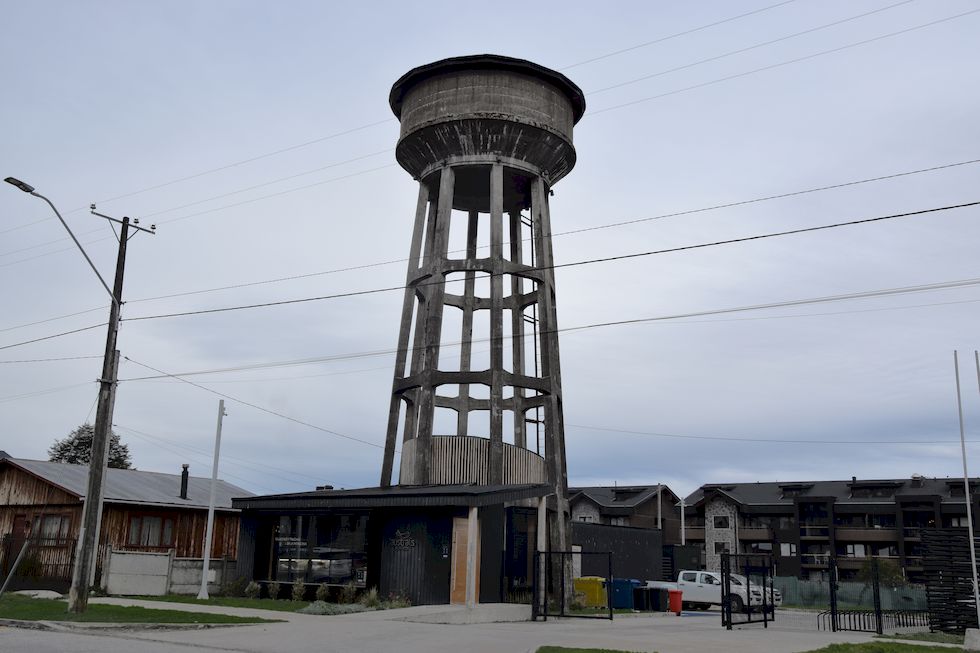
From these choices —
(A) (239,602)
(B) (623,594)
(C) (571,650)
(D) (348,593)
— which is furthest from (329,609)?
(B) (623,594)

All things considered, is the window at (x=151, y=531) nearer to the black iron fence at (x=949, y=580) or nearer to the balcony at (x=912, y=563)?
the black iron fence at (x=949, y=580)

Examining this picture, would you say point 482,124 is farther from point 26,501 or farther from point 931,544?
point 26,501

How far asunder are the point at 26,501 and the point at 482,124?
22.2 meters

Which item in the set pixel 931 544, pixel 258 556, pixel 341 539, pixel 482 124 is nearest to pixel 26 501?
pixel 258 556

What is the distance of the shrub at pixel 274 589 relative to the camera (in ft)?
91.6

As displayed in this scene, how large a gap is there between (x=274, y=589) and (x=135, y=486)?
35.7ft

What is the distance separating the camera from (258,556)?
1135 inches

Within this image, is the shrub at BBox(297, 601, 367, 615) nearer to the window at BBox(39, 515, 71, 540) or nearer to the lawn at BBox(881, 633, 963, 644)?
the lawn at BBox(881, 633, 963, 644)

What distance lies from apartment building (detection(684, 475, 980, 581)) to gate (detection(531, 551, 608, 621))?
35.2 meters

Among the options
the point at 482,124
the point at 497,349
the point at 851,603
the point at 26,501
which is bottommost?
the point at 851,603

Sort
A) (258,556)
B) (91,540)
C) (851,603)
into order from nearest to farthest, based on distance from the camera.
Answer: (91,540) < (258,556) < (851,603)

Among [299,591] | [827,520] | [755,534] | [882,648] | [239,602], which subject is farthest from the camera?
[755,534]

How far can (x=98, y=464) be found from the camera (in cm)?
2188

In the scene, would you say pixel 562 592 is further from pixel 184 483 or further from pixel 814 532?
pixel 814 532
